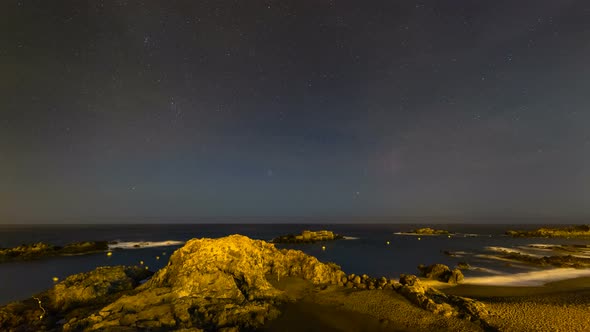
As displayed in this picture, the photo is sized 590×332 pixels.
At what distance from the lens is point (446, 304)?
25141mm

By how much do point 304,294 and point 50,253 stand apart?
71.8 m

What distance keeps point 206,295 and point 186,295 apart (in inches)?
66.8

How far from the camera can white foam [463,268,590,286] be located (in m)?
39.0

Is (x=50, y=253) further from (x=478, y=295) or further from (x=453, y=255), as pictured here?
(x=453, y=255)

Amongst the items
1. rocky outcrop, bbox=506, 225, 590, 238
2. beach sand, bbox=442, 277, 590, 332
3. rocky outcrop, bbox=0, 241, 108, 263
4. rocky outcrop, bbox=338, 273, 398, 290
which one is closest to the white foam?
beach sand, bbox=442, 277, 590, 332

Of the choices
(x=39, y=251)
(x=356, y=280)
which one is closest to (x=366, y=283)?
(x=356, y=280)

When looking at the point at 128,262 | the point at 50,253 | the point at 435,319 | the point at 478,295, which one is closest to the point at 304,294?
the point at 435,319

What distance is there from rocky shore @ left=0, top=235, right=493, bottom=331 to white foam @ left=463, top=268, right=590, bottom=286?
1509 cm

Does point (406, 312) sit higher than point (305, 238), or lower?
higher

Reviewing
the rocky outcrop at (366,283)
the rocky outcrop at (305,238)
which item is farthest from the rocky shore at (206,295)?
the rocky outcrop at (305,238)

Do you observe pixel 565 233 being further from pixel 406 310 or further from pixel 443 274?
pixel 406 310

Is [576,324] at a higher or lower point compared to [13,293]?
higher

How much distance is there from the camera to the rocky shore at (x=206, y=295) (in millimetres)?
22509

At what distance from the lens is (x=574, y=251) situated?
7244 centimetres
